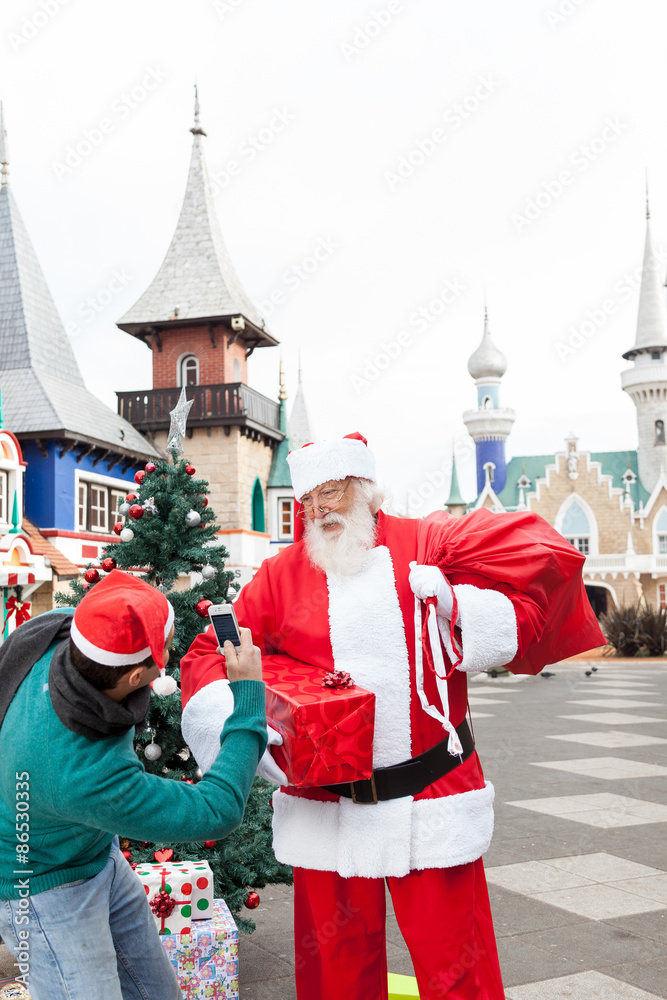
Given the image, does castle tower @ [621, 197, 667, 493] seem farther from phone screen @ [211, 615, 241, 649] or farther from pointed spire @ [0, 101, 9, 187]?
phone screen @ [211, 615, 241, 649]

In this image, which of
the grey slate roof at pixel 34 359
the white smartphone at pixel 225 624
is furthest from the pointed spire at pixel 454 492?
the white smartphone at pixel 225 624

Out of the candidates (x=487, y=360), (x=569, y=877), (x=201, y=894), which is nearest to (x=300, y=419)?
(x=487, y=360)

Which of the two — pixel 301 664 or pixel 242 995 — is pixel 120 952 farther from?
pixel 242 995

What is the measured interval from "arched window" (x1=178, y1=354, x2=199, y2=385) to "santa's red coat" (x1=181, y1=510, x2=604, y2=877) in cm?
2160

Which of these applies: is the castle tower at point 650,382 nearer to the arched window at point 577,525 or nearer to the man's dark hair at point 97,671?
the arched window at point 577,525

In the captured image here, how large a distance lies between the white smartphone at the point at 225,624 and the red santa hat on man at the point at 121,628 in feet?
1.20

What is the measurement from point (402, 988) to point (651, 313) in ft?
158

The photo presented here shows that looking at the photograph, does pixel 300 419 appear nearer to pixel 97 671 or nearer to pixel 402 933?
pixel 402 933

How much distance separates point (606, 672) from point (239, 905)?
761 inches

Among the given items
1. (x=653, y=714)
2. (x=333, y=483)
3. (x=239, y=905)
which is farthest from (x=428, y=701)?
(x=653, y=714)

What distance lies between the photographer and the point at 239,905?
3.85 m

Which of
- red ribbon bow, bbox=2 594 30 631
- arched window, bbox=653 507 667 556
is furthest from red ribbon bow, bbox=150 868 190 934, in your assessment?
arched window, bbox=653 507 667 556

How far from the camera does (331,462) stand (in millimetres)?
3076

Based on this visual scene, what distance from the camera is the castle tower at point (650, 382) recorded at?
45.9 m
